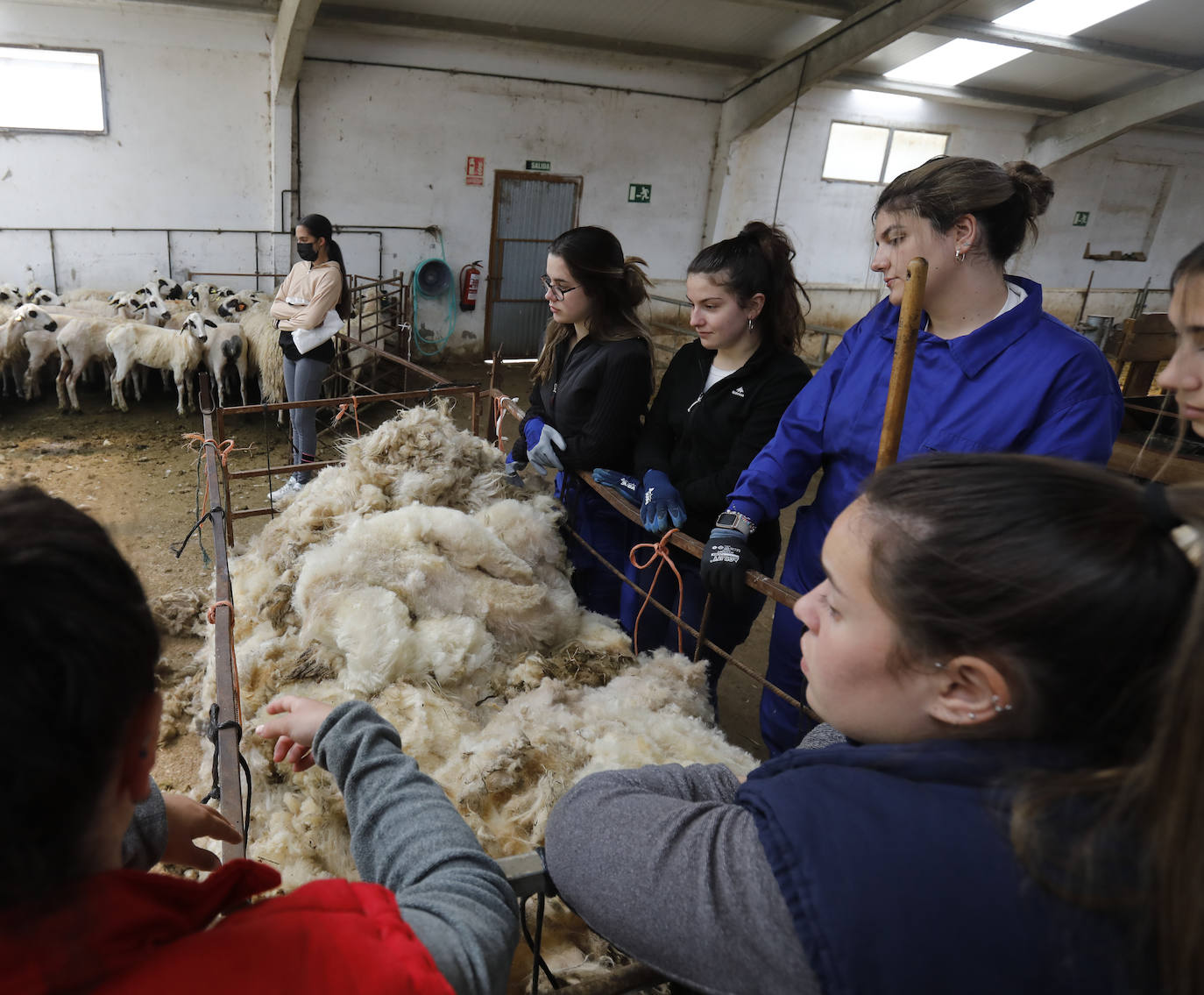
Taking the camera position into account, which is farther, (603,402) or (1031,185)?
(603,402)

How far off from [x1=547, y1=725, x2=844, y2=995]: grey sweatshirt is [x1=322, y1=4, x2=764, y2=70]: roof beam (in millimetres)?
10258

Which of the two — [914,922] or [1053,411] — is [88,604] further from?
[1053,411]

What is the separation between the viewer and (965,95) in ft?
36.6

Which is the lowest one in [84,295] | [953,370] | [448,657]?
[84,295]

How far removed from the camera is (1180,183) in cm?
1411

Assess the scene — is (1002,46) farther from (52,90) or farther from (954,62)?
(52,90)

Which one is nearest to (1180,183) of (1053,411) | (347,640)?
(1053,411)

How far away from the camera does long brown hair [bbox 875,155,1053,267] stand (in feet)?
5.76

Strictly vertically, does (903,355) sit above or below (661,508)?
above

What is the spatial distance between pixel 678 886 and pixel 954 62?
12.5 m

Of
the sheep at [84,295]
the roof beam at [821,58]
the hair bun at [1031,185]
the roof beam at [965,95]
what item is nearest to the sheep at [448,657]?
the hair bun at [1031,185]

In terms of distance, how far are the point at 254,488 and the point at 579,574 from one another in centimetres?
410

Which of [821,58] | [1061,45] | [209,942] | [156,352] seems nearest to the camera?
[209,942]

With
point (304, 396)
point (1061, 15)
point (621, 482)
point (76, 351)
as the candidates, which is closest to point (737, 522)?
point (621, 482)
